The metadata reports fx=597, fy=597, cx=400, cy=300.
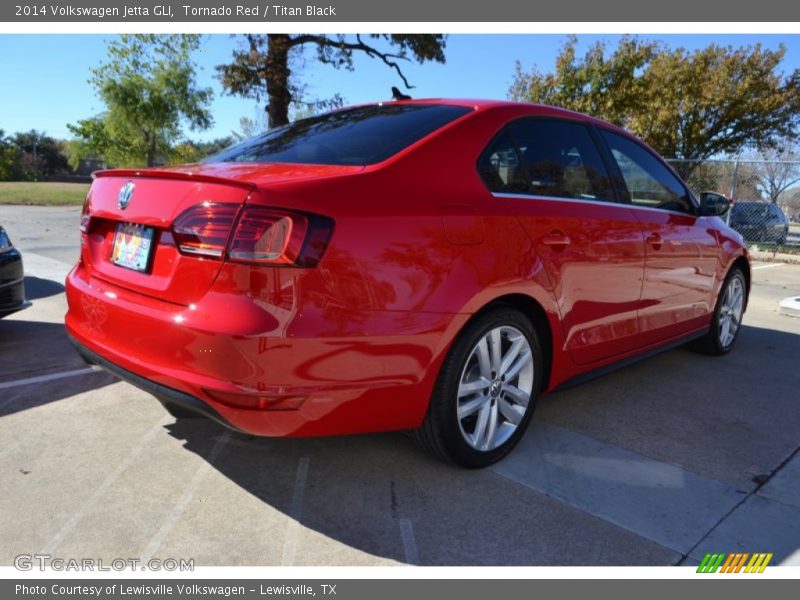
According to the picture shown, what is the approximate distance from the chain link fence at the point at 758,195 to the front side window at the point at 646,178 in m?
10.2

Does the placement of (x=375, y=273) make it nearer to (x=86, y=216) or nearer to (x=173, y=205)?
(x=173, y=205)

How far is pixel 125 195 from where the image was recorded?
2518mm

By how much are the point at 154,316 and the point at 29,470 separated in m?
1.11

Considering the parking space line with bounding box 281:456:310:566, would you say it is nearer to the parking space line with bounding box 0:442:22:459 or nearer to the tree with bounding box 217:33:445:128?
the parking space line with bounding box 0:442:22:459

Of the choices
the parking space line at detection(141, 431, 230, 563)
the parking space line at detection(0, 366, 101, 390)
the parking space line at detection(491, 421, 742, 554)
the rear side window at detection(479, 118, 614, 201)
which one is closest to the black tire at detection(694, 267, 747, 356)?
the rear side window at detection(479, 118, 614, 201)

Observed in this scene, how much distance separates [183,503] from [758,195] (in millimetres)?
17263

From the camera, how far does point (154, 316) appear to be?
7.36ft

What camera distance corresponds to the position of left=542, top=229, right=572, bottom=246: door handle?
2.87m

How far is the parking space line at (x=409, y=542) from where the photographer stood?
214 cm

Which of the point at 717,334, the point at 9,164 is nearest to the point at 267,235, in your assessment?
the point at 717,334

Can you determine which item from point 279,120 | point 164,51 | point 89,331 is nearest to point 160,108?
point 164,51

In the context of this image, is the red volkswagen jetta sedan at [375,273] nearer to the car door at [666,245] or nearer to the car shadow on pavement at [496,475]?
the car door at [666,245]

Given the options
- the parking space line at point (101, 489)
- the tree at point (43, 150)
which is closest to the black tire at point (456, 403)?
the parking space line at point (101, 489)

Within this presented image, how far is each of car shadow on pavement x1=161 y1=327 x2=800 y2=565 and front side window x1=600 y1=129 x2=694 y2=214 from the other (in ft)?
4.09
